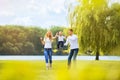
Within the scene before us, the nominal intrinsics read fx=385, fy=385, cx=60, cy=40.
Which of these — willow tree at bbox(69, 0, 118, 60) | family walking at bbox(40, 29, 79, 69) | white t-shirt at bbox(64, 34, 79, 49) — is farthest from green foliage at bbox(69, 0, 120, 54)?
white t-shirt at bbox(64, 34, 79, 49)

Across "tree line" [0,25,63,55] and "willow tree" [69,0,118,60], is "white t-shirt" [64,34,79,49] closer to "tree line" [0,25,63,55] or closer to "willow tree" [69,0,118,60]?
"willow tree" [69,0,118,60]

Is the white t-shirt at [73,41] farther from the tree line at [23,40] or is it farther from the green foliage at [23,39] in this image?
the green foliage at [23,39]

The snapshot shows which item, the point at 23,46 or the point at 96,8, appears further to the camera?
the point at 23,46

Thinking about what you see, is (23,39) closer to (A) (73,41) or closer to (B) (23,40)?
(B) (23,40)

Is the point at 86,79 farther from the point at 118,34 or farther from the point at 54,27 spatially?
the point at 54,27

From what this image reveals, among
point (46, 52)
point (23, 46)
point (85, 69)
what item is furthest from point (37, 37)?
point (85, 69)

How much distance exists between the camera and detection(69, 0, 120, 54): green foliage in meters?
17.8

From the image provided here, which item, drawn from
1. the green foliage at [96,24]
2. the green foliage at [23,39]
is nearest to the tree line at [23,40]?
the green foliage at [23,39]

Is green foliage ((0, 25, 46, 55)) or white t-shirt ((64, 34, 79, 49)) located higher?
white t-shirt ((64, 34, 79, 49))

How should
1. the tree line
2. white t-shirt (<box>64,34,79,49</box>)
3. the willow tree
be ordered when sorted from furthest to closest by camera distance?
1. the tree line
2. the willow tree
3. white t-shirt (<box>64,34,79,49</box>)

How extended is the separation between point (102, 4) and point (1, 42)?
14429 mm

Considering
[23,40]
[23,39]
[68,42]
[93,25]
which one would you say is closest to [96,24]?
[93,25]

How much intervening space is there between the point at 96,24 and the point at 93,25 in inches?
18.8

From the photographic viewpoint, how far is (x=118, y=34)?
1856 cm
